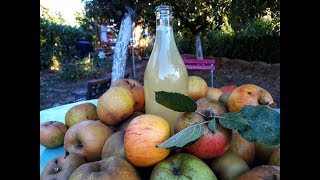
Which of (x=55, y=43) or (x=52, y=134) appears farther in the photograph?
(x=55, y=43)

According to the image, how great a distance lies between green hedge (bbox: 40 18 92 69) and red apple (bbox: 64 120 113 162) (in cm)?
1113

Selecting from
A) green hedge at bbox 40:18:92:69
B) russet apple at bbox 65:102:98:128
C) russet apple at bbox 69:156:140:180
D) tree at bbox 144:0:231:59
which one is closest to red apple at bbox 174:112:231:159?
russet apple at bbox 69:156:140:180

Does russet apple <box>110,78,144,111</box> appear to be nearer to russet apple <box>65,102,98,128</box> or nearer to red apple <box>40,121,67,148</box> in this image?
russet apple <box>65,102,98,128</box>

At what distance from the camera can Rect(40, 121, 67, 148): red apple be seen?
1231mm

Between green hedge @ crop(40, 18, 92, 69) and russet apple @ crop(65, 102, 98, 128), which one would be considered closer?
russet apple @ crop(65, 102, 98, 128)

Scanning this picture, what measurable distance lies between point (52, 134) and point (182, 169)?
0.68 m

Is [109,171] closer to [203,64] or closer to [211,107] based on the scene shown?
[211,107]

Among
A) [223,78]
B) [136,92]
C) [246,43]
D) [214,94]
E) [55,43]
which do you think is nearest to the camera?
[136,92]

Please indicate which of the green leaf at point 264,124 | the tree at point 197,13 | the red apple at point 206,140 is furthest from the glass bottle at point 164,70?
the tree at point 197,13

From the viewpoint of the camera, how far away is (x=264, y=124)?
65 cm

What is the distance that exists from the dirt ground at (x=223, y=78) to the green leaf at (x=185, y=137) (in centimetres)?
655

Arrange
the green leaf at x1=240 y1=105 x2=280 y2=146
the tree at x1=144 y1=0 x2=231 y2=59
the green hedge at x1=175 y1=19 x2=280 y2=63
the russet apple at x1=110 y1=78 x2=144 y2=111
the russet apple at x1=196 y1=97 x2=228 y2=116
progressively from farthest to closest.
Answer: the green hedge at x1=175 y1=19 x2=280 y2=63 < the tree at x1=144 y1=0 x2=231 y2=59 < the russet apple at x1=110 y1=78 x2=144 y2=111 < the russet apple at x1=196 y1=97 x2=228 y2=116 < the green leaf at x1=240 y1=105 x2=280 y2=146

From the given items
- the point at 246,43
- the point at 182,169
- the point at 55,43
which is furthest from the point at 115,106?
the point at 55,43
